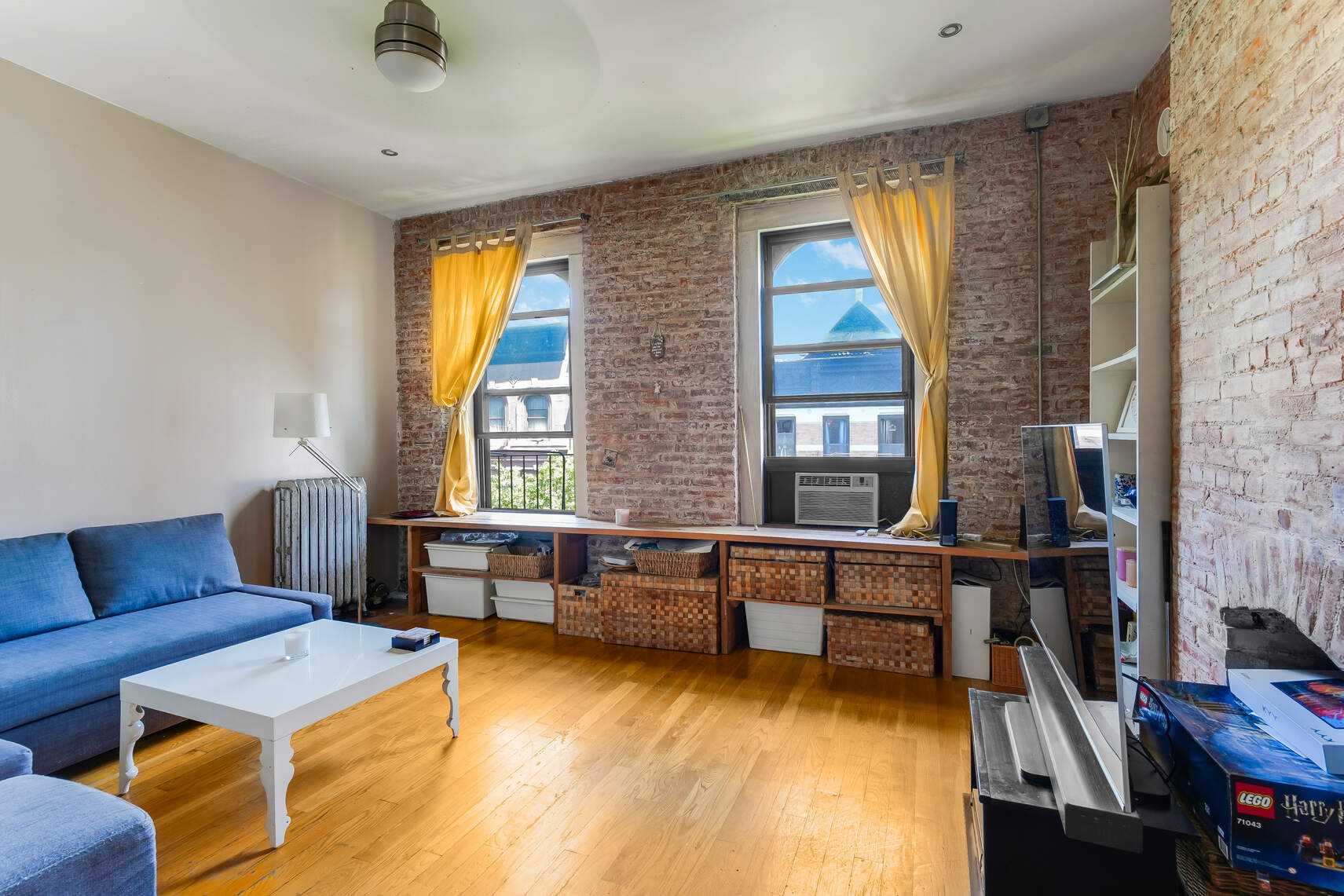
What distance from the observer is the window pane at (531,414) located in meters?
4.82

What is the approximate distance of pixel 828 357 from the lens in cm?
406

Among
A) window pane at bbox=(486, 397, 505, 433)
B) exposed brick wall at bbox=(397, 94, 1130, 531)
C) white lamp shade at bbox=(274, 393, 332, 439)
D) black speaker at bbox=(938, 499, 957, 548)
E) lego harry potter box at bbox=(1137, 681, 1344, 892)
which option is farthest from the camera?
window pane at bbox=(486, 397, 505, 433)

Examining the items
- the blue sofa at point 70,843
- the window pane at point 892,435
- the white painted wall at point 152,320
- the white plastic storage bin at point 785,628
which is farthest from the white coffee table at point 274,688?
the window pane at point 892,435

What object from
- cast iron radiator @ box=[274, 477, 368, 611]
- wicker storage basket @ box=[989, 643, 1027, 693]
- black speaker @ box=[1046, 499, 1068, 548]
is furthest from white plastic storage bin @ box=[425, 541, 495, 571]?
black speaker @ box=[1046, 499, 1068, 548]

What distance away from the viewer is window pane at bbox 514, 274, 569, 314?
483 centimetres

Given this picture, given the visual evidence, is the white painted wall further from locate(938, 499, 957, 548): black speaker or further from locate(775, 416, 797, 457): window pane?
locate(938, 499, 957, 548): black speaker

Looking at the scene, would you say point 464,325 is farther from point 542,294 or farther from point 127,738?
point 127,738

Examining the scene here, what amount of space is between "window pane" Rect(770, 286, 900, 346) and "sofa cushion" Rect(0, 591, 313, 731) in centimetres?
332

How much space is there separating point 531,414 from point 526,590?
1409mm

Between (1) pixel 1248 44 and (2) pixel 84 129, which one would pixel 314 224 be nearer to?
(2) pixel 84 129

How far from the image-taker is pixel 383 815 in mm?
2107

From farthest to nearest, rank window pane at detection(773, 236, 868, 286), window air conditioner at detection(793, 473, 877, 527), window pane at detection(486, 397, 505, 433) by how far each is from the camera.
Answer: window pane at detection(486, 397, 505, 433), window pane at detection(773, 236, 868, 286), window air conditioner at detection(793, 473, 877, 527)

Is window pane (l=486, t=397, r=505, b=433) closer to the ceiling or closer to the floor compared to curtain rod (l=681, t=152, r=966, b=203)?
closer to the floor

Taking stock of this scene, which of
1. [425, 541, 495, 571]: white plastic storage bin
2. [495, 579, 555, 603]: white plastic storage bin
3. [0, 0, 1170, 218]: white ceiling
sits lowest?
[495, 579, 555, 603]: white plastic storage bin
